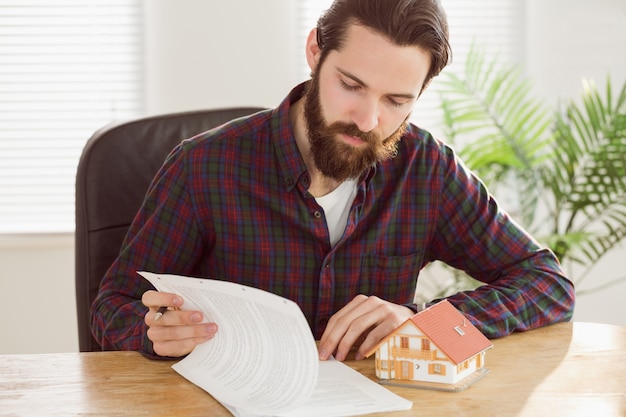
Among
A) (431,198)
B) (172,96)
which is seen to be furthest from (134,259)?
(172,96)

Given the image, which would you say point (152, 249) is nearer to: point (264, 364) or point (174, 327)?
point (174, 327)

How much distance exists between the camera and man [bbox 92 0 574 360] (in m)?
1.61

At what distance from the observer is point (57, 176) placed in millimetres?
3332

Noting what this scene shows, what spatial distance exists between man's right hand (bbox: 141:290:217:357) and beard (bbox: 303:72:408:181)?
0.46 metres

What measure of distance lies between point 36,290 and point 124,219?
1.49 m

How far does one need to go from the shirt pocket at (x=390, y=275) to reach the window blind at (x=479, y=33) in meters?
1.61

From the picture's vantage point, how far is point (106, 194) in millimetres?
1979

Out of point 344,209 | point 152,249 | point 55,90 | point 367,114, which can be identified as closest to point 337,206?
point 344,209

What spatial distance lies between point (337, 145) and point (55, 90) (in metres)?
1.93

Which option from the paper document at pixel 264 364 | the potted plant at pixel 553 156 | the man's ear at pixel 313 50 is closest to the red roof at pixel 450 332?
the paper document at pixel 264 364

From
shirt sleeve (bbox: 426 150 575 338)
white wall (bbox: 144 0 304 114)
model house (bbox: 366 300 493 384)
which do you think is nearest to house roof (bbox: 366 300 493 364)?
model house (bbox: 366 300 493 384)

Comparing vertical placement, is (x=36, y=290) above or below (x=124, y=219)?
below

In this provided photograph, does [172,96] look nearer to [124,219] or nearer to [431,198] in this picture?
[124,219]

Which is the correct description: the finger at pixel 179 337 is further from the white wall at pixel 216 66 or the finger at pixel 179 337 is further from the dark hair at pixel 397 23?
the white wall at pixel 216 66
